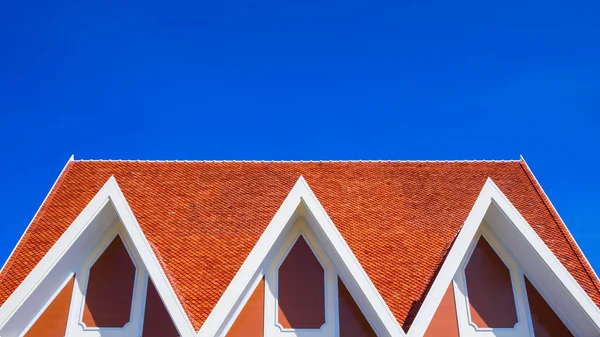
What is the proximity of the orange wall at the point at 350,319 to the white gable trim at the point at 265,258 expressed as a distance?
0.16 meters

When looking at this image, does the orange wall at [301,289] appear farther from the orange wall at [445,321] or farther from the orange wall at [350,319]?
the orange wall at [445,321]

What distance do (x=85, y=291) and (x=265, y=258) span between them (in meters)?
4.07

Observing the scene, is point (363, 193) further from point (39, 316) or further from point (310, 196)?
point (39, 316)

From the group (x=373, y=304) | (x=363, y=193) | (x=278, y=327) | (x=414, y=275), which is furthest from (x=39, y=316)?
(x=363, y=193)

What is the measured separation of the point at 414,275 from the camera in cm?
1338

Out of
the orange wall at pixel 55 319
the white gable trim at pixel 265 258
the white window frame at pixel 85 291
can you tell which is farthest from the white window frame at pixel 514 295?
the orange wall at pixel 55 319

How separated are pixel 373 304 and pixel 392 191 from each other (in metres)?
7.43

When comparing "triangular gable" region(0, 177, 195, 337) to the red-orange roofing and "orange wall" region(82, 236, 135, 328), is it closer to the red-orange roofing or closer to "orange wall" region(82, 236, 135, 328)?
"orange wall" region(82, 236, 135, 328)

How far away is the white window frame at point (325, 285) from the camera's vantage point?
11.6 meters

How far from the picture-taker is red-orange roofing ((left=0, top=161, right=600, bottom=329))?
13336mm

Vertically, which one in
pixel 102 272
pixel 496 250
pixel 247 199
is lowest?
pixel 102 272

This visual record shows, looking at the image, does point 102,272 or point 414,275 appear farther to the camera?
point 414,275

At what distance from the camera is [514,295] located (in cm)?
1200

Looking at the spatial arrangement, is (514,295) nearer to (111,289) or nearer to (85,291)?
(111,289)
